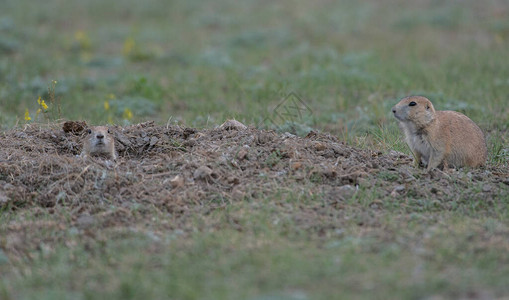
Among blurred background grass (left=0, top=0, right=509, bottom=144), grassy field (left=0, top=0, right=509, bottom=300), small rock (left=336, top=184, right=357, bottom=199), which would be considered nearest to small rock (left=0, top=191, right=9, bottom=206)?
grassy field (left=0, top=0, right=509, bottom=300)

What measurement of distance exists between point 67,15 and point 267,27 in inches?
226

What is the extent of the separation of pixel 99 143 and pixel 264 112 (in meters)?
3.49

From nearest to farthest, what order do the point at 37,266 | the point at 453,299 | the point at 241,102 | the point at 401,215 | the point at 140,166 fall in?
the point at 453,299 < the point at 37,266 < the point at 401,215 < the point at 140,166 < the point at 241,102

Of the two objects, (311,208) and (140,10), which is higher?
(140,10)

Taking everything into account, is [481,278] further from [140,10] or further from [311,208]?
[140,10]

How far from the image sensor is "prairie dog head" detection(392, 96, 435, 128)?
7.44 metres

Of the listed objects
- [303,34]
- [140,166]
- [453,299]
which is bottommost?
[453,299]

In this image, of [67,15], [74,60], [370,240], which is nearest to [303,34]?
[74,60]

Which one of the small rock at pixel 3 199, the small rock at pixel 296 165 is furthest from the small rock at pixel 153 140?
the small rock at pixel 3 199

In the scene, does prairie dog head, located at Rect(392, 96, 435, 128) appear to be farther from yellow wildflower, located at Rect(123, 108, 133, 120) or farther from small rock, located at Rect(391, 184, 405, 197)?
yellow wildflower, located at Rect(123, 108, 133, 120)

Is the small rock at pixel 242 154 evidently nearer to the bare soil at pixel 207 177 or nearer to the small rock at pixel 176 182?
the bare soil at pixel 207 177

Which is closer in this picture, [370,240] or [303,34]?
[370,240]

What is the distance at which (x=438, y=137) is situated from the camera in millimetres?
7391

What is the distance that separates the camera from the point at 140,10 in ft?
63.8
